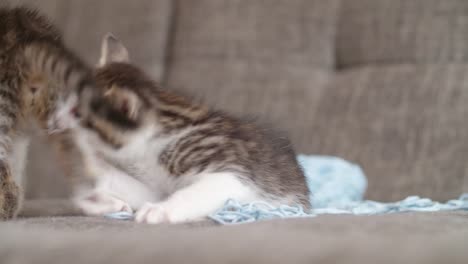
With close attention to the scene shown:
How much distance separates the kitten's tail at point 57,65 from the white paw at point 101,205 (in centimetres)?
25

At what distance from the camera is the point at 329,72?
75.0 inches

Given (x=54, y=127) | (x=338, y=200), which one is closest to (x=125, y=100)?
(x=54, y=127)

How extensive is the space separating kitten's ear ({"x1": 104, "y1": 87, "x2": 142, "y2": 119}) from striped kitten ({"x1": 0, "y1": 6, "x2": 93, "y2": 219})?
→ 81 mm

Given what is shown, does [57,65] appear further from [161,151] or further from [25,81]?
[161,151]

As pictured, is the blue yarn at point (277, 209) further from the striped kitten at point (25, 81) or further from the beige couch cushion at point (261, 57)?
the beige couch cushion at point (261, 57)

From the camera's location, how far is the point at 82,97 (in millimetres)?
919

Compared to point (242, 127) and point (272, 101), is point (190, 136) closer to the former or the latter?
point (242, 127)

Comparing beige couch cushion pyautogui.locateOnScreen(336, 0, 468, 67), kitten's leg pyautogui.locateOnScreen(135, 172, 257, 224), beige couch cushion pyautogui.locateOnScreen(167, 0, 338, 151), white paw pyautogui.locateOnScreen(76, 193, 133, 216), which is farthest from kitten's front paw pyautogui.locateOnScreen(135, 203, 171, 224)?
beige couch cushion pyautogui.locateOnScreen(336, 0, 468, 67)

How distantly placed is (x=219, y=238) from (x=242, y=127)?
0.56 m

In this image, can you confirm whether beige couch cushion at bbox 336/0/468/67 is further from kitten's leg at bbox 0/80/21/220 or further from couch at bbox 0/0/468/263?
kitten's leg at bbox 0/80/21/220

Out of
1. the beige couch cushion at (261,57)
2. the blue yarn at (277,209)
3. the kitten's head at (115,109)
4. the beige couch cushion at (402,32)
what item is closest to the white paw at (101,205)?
the kitten's head at (115,109)

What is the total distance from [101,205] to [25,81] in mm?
263

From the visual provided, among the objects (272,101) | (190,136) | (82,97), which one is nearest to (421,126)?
(272,101)

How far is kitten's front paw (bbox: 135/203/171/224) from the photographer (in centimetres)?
86
